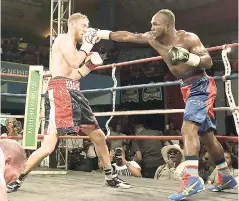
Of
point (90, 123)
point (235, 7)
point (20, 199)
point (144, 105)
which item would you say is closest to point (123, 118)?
point (144, 105)

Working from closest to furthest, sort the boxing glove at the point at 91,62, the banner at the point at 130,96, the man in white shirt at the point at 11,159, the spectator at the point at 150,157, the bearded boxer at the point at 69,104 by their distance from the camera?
the man in white shirt at the point at 11,159
the bearded boxer at the point at 69,104
the boxing glove at the point at 91,62
the spectator at the point at 150,157
the banner at the point at 130,96

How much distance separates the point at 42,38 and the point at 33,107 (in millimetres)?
9248

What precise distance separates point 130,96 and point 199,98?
267 inches

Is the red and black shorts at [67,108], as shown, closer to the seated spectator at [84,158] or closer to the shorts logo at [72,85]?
the shorts logo at [72,85]

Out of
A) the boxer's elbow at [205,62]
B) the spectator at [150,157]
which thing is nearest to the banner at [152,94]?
the spectator at [150,157]

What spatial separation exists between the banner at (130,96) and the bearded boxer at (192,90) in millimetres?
6505

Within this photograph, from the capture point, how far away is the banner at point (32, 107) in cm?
307

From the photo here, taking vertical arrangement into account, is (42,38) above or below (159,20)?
above

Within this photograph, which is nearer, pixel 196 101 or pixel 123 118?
pixel 196 101

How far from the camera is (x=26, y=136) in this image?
305 cm

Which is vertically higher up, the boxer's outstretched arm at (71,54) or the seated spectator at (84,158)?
the boxer's outstretched arm at (71,54)

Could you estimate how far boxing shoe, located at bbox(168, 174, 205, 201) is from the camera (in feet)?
5.83

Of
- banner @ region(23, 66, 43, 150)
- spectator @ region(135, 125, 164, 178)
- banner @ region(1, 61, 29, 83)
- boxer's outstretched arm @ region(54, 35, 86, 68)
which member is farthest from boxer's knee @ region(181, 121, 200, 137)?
banner @ region(1, 61, 29, 83)

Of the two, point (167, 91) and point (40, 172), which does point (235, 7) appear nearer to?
point (167, 91)
